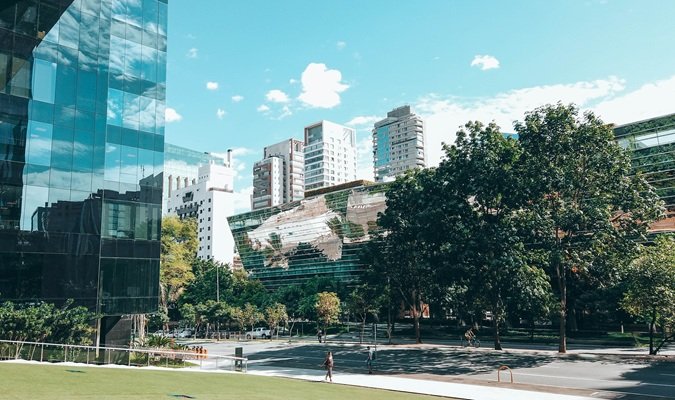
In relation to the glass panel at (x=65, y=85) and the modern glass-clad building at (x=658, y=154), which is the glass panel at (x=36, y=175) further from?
the modern glass-clad building at (x=658, y=154)

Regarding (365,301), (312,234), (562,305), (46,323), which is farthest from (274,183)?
(46,323)

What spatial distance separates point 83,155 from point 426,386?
28.1 metres

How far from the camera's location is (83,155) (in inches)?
1430

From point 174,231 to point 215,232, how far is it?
3002 inches

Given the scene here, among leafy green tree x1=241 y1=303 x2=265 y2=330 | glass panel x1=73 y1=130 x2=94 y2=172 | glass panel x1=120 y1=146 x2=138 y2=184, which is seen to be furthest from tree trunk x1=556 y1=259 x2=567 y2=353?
leafy green tree x1=241 y1=303 x2=265 y2=330

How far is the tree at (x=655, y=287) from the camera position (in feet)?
116

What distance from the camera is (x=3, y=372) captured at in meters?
19.2

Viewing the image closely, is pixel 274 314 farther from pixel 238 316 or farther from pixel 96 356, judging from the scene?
pixel 96 356

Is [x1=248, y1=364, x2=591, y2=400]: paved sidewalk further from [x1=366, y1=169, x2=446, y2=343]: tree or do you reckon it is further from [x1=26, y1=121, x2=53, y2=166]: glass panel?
[x1=26, y1=121, x2=53, y2=166]: glass panel

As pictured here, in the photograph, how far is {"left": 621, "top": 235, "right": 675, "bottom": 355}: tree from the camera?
35438 millimetres

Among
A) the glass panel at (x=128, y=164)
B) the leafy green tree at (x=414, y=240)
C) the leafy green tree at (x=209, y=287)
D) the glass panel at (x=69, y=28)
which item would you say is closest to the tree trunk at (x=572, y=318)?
the leafy green tree at (x=414, y=240)

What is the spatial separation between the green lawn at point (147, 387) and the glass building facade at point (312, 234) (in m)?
51.1

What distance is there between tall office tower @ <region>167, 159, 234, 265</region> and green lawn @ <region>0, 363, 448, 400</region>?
126 metres

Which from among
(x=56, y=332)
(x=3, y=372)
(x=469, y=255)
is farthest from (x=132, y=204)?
(x=469, y=255)
